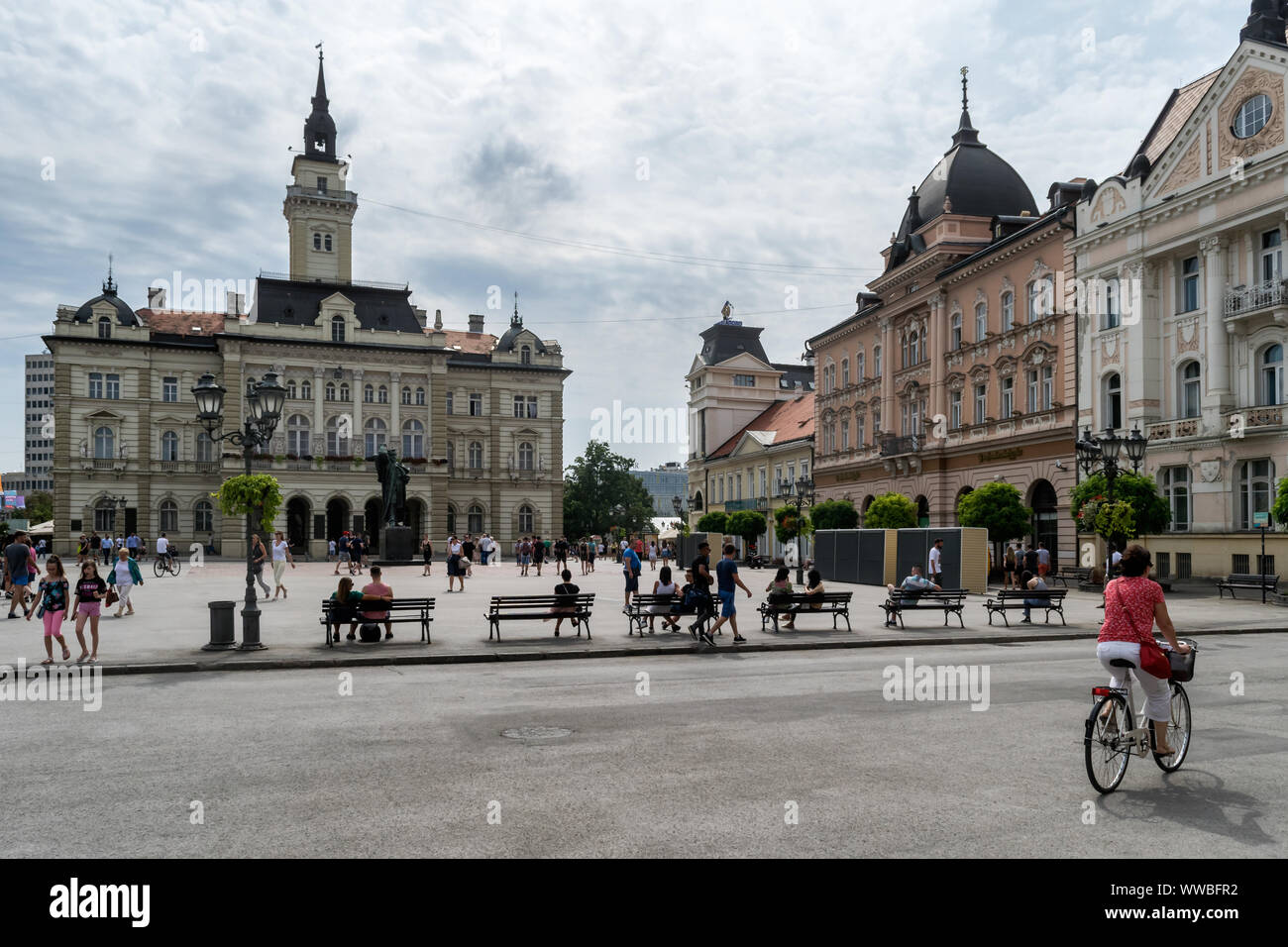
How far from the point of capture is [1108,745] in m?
7.25

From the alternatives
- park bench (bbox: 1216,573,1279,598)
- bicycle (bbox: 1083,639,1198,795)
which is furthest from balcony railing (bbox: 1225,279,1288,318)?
bicycle (bbox: 1083,639,1198,795)

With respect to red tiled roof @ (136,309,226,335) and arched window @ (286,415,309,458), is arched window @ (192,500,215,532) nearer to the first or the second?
arched window @ (286,415,309,458)

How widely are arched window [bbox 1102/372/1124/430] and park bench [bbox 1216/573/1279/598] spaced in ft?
32.0

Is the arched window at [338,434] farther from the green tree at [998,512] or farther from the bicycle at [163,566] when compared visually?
the green tree at [998,512]

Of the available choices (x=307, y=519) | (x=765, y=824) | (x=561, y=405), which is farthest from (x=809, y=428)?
(x=765, y=824)

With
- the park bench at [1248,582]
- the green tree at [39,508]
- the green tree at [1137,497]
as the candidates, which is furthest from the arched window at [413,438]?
the green tree at [39,508]

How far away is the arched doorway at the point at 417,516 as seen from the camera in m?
76.9

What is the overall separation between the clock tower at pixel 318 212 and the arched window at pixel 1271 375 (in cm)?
6670

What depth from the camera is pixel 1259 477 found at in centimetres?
3206

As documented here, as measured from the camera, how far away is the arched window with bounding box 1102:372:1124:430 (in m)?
37.4

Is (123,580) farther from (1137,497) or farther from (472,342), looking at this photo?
(472,342)

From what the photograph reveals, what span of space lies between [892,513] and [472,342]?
180 feet
